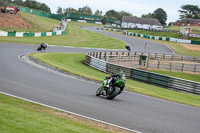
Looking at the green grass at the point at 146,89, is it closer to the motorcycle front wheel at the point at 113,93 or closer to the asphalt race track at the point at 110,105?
the asphalt race track at the point at 110,105

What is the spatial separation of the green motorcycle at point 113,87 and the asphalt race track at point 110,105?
33 cm

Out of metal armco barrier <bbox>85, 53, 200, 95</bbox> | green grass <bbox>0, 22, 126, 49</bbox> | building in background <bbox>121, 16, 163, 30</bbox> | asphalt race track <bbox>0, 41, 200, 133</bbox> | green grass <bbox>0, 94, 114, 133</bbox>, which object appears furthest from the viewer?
building in background <bbox>121, 16, 163, 30</bbox>

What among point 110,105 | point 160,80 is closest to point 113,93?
point 110,105

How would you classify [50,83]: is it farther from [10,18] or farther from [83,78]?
[10,18]

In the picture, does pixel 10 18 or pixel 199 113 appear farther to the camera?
pixel 10 18

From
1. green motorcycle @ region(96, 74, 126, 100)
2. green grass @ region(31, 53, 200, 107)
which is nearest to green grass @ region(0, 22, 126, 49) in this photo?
A: green grass @ region(31, 53, 200, 107)

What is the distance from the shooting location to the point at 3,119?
852 centimetres

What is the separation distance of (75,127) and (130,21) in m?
170

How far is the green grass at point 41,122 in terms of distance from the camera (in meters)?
8.07

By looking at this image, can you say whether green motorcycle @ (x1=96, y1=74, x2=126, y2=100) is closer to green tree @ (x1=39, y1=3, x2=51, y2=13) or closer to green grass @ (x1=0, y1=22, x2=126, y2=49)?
green grass @ (x1=0, y1=22, x2=126, y2=49)

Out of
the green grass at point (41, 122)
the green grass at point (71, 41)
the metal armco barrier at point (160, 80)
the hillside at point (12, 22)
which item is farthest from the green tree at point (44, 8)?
the green grass at point (41, 122)

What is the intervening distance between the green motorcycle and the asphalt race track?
0.33m

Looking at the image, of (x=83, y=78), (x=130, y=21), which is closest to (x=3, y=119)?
(x=83, y=78)

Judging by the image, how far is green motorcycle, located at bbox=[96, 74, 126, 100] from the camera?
14.4 meters
